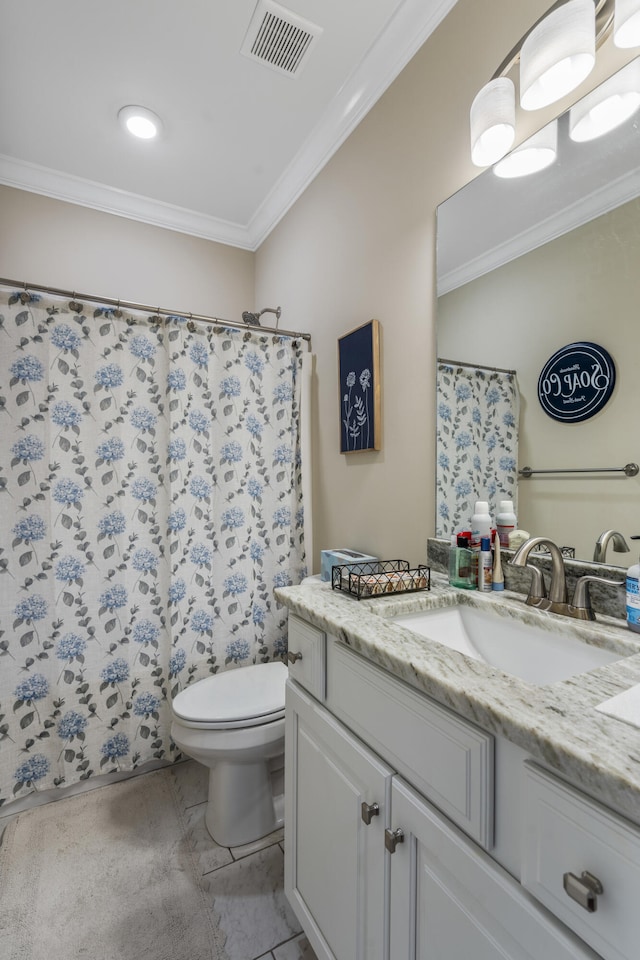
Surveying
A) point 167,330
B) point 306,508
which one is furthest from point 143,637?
point 167,330

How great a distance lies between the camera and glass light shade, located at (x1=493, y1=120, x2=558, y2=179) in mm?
1041

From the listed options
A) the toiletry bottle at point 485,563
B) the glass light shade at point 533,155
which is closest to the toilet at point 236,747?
the toiletry bottle at point 485,563

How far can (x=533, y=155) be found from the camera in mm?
1085

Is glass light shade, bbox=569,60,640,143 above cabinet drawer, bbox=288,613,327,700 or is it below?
above

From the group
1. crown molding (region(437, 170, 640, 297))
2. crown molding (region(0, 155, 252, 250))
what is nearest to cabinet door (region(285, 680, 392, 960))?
crown molding (region(437, 170, 640, 297))

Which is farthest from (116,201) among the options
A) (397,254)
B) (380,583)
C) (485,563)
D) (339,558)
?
(485,563)

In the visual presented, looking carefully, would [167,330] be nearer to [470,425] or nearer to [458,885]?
[470,425]

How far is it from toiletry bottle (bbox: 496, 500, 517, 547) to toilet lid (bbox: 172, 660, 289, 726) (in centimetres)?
90

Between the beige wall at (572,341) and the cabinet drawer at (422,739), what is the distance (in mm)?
529

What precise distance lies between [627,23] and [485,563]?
1.11 metres

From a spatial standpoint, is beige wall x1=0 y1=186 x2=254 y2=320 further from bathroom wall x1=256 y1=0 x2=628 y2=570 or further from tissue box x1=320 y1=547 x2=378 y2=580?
tissue box x1=320 y1=547 x2=378 y2=580

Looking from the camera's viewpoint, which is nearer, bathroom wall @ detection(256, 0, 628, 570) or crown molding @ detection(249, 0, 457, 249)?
bathroom wall @ detection(256, 0, 628, 570)

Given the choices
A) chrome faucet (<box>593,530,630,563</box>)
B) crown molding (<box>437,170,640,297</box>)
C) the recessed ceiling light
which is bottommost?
chrome faucet (<box>593,530,630,563</box>)

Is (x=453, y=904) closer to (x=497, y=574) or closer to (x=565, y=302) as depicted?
(x=497, y=574)
